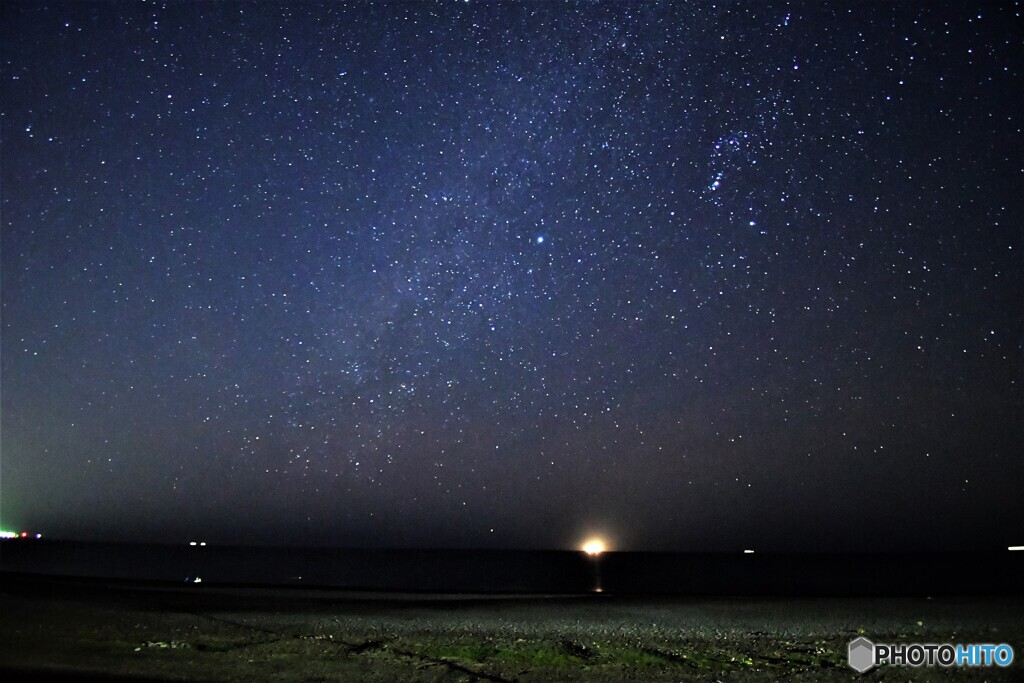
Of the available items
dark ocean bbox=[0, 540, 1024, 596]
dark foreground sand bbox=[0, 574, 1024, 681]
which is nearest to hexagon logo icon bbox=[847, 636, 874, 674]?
dark foreground sand bbox=[0, 574, 1024, 681]

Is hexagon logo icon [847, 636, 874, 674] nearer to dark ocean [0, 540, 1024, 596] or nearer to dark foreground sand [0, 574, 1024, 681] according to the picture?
dark foreground sand [0, 574, 1024, 681]

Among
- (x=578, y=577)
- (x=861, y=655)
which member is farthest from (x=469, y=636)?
(x=578, y=577)

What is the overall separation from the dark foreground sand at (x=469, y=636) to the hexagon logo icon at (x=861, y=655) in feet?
0.58

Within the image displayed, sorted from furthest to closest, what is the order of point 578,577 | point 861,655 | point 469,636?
1. point 578,577
2. point 469,636
3. point 861,655

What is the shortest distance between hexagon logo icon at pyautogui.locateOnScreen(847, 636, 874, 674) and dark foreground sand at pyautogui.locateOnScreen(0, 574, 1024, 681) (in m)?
0.18

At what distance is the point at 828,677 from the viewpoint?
9.70 m

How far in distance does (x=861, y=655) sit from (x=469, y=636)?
6832 mm

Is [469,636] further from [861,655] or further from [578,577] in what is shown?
[578,577]

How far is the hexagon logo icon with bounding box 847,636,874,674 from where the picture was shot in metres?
10.1

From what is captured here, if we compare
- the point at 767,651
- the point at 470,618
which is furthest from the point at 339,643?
the point at 767,651

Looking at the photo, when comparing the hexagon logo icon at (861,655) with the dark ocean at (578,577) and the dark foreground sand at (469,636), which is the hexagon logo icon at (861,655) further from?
the dark ocean at (578,577)

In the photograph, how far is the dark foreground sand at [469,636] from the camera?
9734mm

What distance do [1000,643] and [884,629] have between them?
7.46ft

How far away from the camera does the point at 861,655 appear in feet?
34.9
